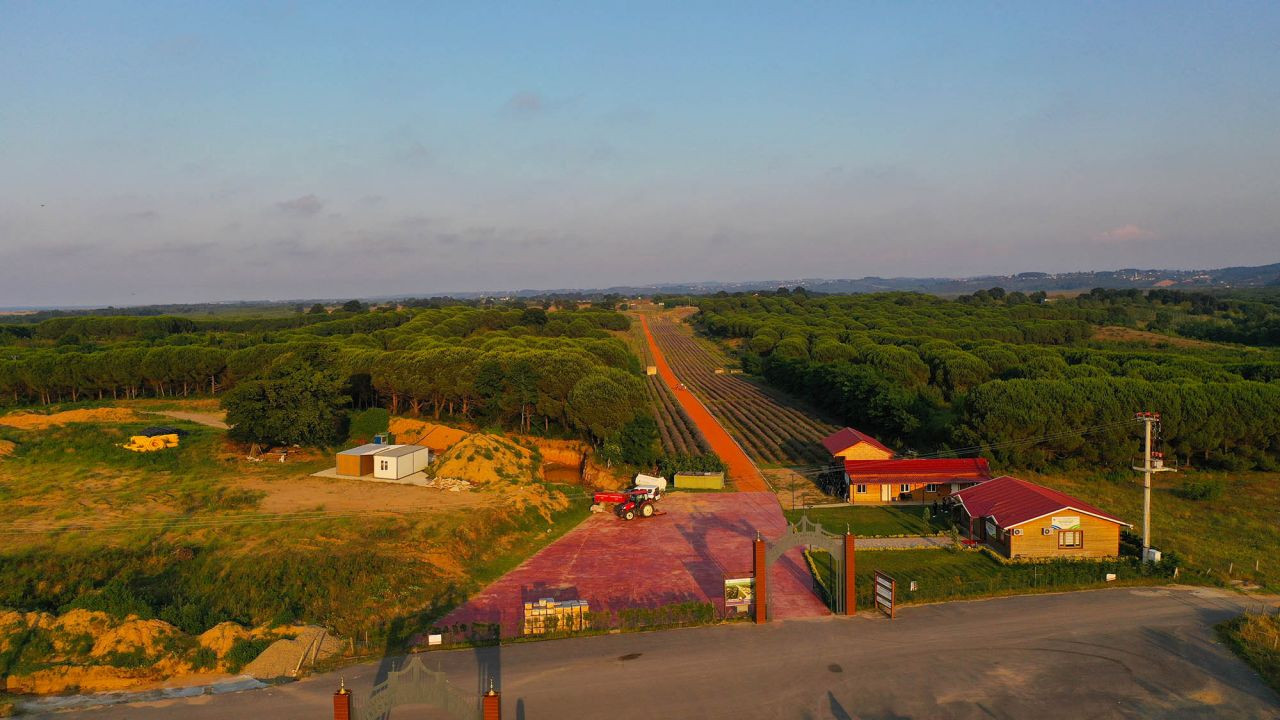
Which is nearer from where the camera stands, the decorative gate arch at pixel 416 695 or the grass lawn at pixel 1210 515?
the decorative gate arch at pixel 416 695

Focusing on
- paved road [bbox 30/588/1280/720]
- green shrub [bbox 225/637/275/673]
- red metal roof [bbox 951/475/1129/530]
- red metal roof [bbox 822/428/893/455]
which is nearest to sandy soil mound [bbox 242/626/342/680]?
green shrub [bbox 225/637/275/673]

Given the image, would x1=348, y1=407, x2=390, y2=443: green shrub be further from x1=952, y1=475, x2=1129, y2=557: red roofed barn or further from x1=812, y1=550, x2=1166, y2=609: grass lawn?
x1=952, y1=475, x2=1129, y2=557: red roofed barn

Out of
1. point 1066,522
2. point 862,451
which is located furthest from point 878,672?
point 862,451

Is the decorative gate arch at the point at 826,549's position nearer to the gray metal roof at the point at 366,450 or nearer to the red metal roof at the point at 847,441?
the red metal roof at the point at 847,441

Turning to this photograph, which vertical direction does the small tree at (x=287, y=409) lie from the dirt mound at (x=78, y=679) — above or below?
above

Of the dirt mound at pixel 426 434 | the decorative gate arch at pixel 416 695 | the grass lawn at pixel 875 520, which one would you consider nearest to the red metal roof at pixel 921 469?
the grass lawn at pixel 875 520

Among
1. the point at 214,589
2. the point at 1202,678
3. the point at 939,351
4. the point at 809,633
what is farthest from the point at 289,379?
the point at 939,351
